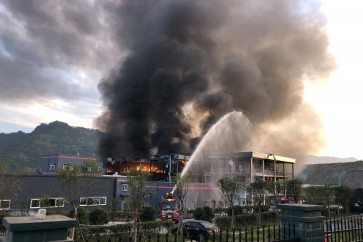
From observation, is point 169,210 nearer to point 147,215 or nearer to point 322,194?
point 147,215

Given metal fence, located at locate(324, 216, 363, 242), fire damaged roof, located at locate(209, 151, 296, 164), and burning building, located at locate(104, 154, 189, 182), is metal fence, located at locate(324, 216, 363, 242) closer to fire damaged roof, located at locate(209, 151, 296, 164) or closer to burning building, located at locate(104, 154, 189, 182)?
fire damaged roof, located at locate(209, 151, 296, 164)

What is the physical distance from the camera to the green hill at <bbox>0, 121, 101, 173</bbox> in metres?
99.7

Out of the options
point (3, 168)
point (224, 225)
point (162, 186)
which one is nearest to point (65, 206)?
point (3, 168)

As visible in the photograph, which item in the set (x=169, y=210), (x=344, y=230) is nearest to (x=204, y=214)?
(x=169, y=210)

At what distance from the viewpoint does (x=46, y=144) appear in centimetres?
10944

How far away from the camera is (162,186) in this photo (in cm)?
3884

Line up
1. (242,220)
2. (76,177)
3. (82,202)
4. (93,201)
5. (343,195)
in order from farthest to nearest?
(343,195)
(93,201)
(82,202)
(242,220)
(76,177)

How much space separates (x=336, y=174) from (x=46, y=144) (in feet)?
312

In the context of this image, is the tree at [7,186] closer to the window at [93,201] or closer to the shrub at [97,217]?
the shrub at [97,217]

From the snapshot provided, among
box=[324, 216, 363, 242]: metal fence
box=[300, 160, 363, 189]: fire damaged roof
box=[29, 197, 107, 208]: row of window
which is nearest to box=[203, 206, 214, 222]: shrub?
box=[29, 197, 107, 208]: row of window

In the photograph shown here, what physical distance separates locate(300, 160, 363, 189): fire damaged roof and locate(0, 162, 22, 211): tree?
176 feet

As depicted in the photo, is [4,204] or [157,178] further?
[157,178]

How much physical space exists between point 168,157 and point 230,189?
35.1 m

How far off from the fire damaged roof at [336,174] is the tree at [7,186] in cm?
5371
